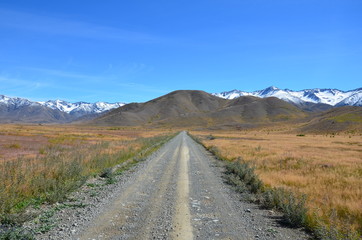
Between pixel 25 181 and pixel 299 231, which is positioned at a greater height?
pixel 25 181

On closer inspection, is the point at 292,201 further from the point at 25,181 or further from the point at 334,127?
the point at 334,127

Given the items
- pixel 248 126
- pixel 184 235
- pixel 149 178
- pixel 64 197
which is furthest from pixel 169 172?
Answer: pixel 248 126

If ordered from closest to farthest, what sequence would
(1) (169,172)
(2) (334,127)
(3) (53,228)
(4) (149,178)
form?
(3) (53,228) < (4) (149,178) < (1) (169,172) < (2) (334,127)

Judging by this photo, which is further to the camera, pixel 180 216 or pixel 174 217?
pixel 180 216

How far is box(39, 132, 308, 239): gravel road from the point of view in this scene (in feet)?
21.2

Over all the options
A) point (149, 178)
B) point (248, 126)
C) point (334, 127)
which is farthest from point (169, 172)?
point (248, 126)

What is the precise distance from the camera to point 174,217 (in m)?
7.65

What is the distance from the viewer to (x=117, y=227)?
6.84 m

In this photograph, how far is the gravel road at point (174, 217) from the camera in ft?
21.2

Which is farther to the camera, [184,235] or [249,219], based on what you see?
[249,219]

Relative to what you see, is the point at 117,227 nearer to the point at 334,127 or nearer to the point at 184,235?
the point at 184,235

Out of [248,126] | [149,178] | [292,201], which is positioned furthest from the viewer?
[248,126]

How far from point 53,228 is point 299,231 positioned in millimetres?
6383

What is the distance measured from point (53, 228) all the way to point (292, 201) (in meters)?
6.82
